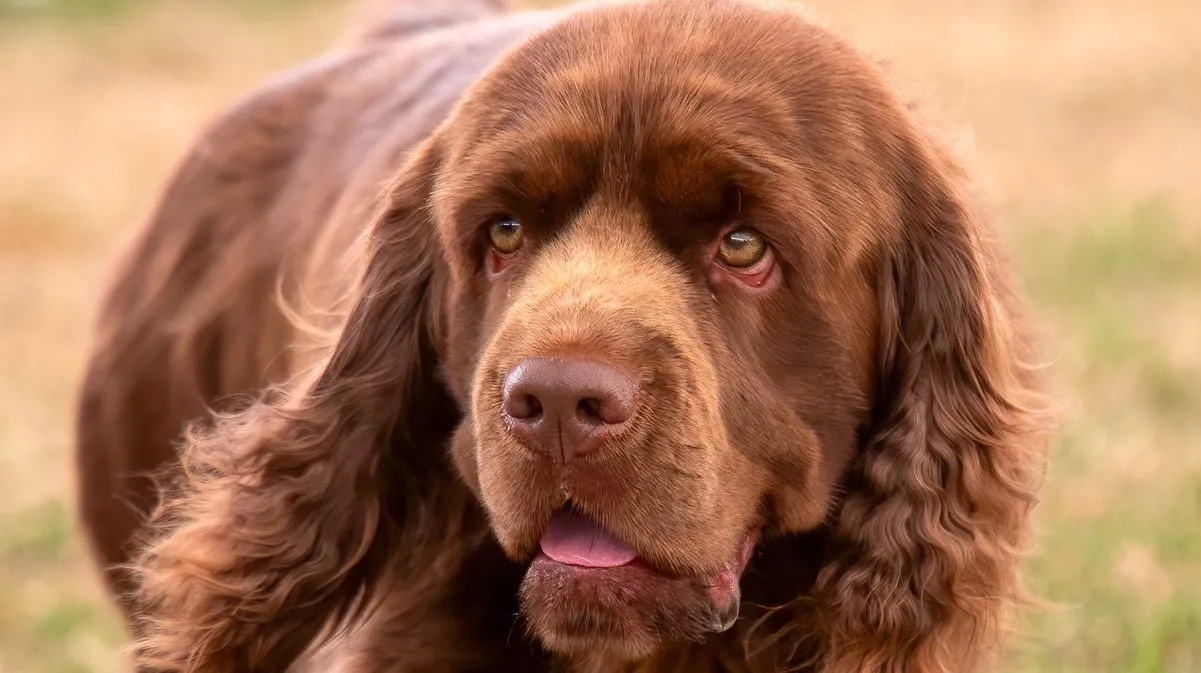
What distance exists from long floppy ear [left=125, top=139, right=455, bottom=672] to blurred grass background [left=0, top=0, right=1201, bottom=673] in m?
1.12

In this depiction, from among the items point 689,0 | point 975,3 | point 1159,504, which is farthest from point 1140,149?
point 689,0

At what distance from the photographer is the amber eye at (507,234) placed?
3.54m

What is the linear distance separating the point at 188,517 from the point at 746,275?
162cm

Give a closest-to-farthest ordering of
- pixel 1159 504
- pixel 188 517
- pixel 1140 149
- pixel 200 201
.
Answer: pixel 188 517 < pixel 200 201 < pixel 1159 504 < pixel 1140 149

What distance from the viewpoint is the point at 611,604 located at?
A: 3.25 m

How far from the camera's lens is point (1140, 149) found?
1290cm

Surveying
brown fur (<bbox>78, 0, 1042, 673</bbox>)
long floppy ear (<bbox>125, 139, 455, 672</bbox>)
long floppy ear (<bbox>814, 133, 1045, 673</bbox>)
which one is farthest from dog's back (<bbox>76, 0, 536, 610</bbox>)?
long floppy ear (<bbox>814, 133, 1045, 673</bbox>)

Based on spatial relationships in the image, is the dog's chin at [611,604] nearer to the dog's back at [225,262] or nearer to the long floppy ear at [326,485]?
the long floppy ear at [326,485]

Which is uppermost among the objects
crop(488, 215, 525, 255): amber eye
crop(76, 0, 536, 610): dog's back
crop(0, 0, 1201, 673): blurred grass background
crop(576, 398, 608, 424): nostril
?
crop(488, 215, 525, 255): amber eye

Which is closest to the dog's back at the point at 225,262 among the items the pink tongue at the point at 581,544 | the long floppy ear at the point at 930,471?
the long floppy ear at the point at 930,471

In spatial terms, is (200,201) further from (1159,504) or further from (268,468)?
(1159,504)

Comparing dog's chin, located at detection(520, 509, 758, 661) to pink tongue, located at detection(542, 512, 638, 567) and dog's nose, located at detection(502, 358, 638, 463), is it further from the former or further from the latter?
dog's nose, located at detection(502, 358, 638, 463)

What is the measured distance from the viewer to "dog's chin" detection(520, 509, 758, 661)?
3246mm

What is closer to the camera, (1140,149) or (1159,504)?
(1159,504)
